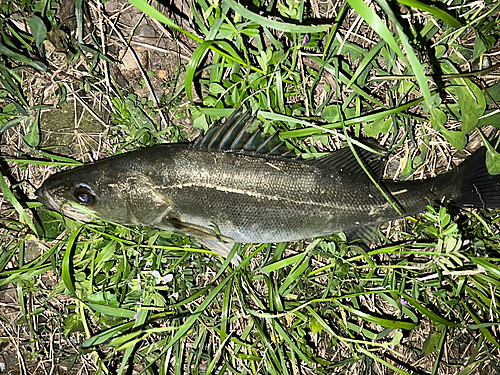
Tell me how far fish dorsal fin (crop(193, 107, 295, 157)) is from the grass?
125 millimetres

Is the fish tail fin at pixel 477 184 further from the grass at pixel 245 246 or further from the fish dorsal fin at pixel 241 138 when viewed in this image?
the fish dorsal fin at pixel 241 138

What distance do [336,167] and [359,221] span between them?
19.7 inches

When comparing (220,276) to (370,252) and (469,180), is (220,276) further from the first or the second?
(469,180)

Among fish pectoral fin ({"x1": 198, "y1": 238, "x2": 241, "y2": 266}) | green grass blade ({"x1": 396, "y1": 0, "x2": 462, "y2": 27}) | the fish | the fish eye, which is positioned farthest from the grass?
green grass blade ({"x1": 396, "y1": 0, "x2": 462, "y2": 27})

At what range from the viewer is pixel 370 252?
10.0ft

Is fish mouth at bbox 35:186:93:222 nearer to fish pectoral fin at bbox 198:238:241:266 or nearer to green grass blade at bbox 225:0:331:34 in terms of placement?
fish pectoral fin at bbox 198:238:241:266

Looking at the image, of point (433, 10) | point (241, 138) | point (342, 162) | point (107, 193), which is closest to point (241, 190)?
point (241, 138)

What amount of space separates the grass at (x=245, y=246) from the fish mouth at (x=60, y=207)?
109mm

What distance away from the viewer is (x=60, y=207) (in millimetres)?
2850

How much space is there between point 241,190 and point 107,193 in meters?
Answer: 1.09

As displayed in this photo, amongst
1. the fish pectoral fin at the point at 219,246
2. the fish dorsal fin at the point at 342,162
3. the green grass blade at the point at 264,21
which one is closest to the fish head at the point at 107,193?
the fish pectoral fin at the point at 219,246

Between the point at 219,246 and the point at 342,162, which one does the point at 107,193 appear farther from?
the point at 342,162

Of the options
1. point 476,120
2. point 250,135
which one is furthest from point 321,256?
point 476,120

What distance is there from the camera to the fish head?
275 cm
